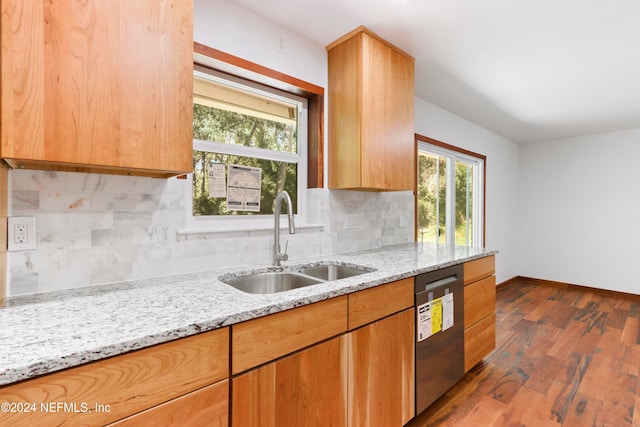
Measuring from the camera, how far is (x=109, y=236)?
1358 millimetres

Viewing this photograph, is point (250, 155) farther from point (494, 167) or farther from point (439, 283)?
point (494, 167)

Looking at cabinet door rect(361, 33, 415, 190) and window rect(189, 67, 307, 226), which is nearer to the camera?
window rect(189, 67, 307, 226)

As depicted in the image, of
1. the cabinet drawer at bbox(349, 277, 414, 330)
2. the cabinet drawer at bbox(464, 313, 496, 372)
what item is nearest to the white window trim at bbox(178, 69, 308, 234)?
the cabinet drawer at bbox(349, 277, 414, 330)

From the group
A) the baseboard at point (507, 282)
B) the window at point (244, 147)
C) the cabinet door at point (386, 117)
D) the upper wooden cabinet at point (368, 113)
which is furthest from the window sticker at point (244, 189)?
the baseboard at point (507, 282)

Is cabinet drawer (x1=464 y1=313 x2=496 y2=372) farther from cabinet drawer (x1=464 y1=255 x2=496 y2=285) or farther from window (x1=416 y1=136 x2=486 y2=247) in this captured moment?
window (x1=416 y1=136 x2=486 y2=247)

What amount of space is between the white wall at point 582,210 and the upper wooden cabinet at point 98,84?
5.55m

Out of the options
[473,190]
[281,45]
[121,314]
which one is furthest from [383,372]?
[473,190]

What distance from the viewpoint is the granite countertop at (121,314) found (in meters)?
0.73

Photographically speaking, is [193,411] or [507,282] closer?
[193,411]

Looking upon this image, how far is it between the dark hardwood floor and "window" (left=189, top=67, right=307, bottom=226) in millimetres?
1644

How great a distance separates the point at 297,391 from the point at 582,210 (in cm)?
534

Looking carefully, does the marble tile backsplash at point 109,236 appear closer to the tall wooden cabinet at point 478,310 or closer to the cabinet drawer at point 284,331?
the cabinet drawer at point 284,331

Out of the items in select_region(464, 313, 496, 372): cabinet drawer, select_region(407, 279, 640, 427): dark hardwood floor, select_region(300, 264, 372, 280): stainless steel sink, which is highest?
select_region(300, 264, 372, 280): stainless steel sink

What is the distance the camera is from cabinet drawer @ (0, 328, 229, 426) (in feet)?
2.29
